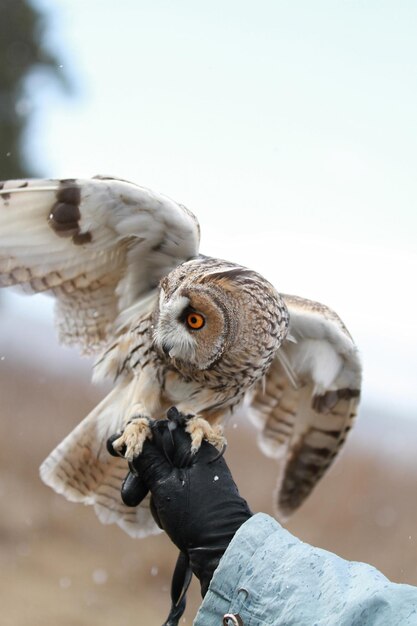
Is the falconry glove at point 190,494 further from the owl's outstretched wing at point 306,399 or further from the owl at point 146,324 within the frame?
the owl's outstretched wing at point 306,399

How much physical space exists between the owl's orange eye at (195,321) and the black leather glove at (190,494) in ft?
1.01

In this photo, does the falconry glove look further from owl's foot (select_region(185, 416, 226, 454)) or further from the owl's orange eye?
the owl's orange eye

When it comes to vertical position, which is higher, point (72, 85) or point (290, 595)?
point (290, 595)

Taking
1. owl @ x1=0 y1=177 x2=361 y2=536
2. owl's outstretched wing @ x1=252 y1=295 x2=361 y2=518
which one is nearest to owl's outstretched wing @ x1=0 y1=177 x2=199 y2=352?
owl @ x1=0 y1=177 x2=361 y2=536

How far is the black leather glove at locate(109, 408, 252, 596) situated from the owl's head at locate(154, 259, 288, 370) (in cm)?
26

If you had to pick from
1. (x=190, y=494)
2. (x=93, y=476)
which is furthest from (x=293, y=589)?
(x=93, y=476)

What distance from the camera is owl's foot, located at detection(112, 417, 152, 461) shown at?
2.31 metres

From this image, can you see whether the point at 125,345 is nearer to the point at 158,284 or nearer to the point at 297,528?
the point at 158,284

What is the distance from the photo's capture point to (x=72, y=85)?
30.3 feet

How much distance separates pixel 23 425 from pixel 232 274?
956 centimetres

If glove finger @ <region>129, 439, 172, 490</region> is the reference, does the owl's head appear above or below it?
above

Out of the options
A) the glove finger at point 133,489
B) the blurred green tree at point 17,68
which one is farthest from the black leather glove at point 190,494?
the blurred green tree at point 17,68

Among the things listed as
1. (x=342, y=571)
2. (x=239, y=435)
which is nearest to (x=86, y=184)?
(x=342, y=571)

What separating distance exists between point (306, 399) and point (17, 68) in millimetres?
7900
